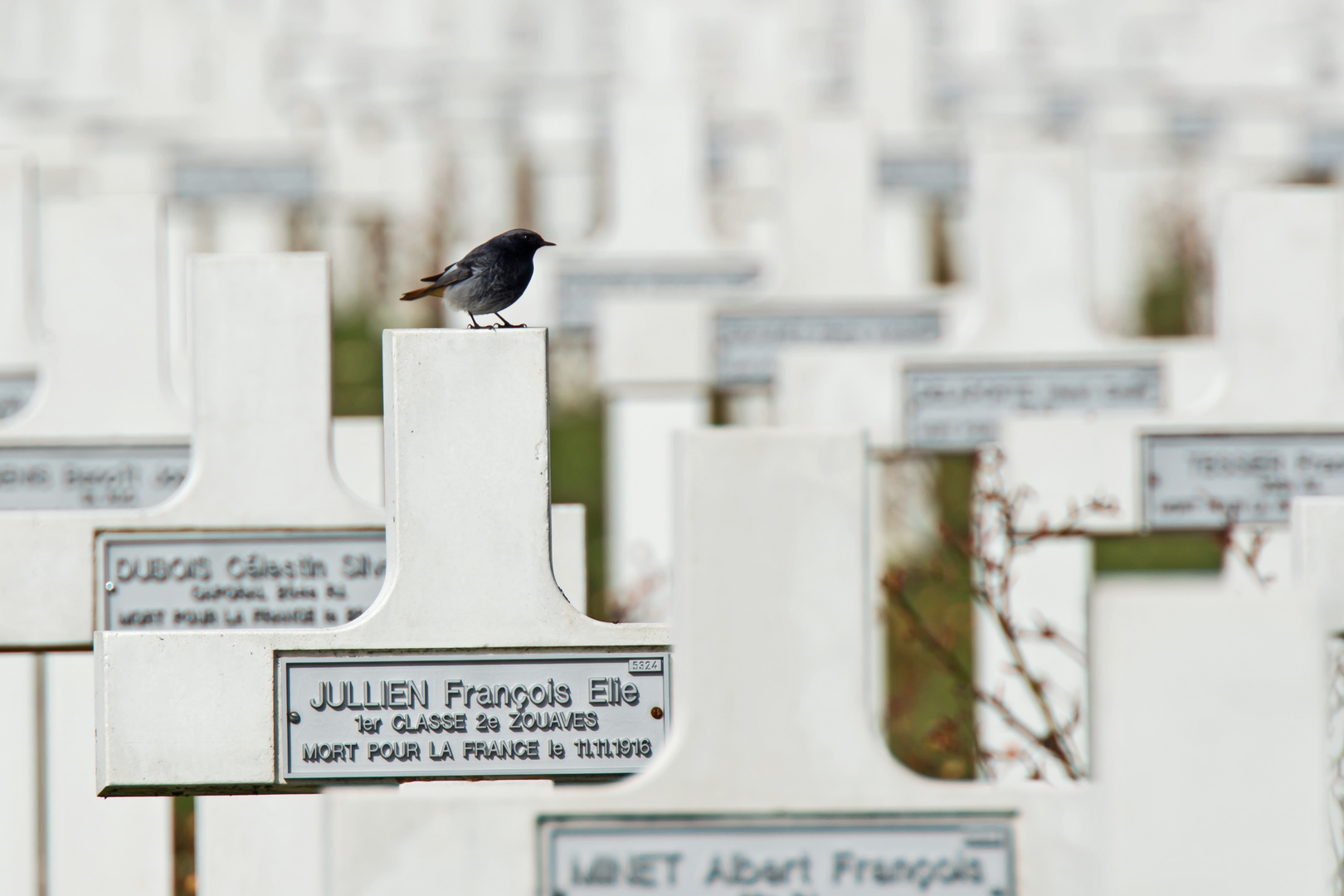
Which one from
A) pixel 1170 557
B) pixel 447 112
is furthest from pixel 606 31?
pixel 1170 557

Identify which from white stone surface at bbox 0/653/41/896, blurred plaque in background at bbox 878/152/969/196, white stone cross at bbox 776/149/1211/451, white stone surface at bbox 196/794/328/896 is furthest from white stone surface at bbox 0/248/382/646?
blurred plaque in background at bbox 878/152/969/196

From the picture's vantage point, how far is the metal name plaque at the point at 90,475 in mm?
4094

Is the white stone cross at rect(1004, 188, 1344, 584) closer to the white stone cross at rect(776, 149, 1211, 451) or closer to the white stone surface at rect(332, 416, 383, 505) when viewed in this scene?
the white stone cross at rect(776, 149, 1211, 451)

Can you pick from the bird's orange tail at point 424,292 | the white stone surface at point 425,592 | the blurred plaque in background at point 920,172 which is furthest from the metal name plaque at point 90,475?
the blurred plaque in background at point 920,172

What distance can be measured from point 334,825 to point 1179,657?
0.96m

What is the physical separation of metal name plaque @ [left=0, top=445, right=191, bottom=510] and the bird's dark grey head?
122 cm

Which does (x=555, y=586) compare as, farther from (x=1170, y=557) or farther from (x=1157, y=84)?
(x=1157, y=84)

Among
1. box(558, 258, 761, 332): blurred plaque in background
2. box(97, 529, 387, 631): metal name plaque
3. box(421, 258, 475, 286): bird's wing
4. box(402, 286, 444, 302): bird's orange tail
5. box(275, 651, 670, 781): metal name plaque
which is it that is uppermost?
box(558, 258, 761, 332): blurred plaque in background

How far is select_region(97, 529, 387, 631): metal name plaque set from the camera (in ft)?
11.4

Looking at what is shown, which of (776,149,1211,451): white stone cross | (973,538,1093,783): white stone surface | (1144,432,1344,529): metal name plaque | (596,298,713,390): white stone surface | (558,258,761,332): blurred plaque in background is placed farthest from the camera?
(558,258,761,332): blurred plaque in background

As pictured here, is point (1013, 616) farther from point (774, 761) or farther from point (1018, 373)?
point (774, 761)

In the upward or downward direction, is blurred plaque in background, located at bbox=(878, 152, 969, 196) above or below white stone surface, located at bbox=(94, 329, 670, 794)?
above

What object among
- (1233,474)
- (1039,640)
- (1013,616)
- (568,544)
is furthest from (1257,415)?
(568,544)

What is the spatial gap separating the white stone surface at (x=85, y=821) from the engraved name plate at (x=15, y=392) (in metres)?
0.84
